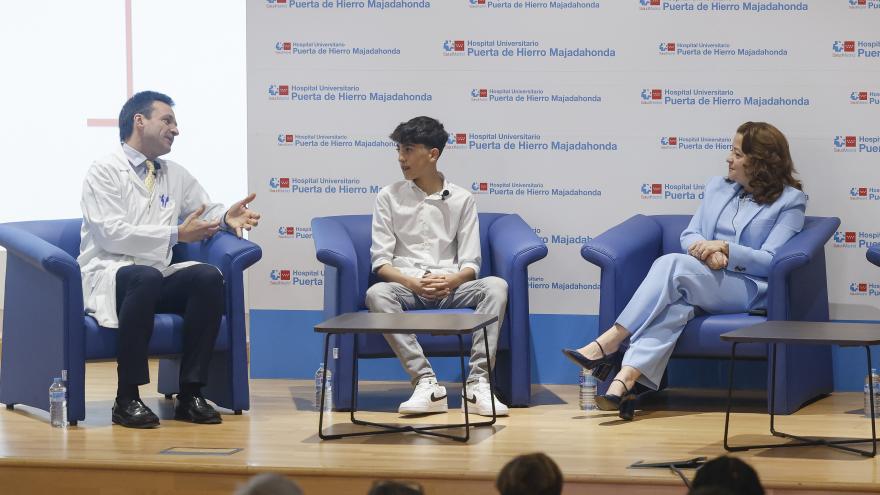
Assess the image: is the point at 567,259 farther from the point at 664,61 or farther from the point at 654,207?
the point at 664,61

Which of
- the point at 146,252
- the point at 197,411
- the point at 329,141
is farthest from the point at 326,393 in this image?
the point at 329,141

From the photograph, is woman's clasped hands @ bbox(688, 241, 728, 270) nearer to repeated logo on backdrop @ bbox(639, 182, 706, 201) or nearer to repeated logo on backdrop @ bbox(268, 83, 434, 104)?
repeated logo on backdrop @ bbox(639, 182, 706, 201)

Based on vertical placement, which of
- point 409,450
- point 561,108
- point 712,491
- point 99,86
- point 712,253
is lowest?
point 409,450

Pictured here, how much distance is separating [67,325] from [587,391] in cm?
211

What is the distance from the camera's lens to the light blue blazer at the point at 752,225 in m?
5.29

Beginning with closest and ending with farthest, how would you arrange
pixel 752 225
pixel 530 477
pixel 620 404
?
pixel 530 477 < pixel 620 404 < pixel 752 225

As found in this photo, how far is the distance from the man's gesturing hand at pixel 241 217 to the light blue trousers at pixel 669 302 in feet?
5.26

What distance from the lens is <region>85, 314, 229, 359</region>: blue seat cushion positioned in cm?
492

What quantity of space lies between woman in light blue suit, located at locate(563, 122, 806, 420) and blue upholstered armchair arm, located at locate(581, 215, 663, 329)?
4.4 inches

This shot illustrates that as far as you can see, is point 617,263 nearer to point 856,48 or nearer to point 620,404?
point 620,404

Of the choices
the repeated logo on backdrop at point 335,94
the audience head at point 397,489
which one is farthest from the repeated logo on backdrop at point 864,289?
the audience head at point 397,489

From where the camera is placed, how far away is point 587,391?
534cm

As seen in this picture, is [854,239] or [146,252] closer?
[146,252]

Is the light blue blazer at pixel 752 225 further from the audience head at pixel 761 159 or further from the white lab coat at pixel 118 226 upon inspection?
the white lab coat at pixel 118 226
